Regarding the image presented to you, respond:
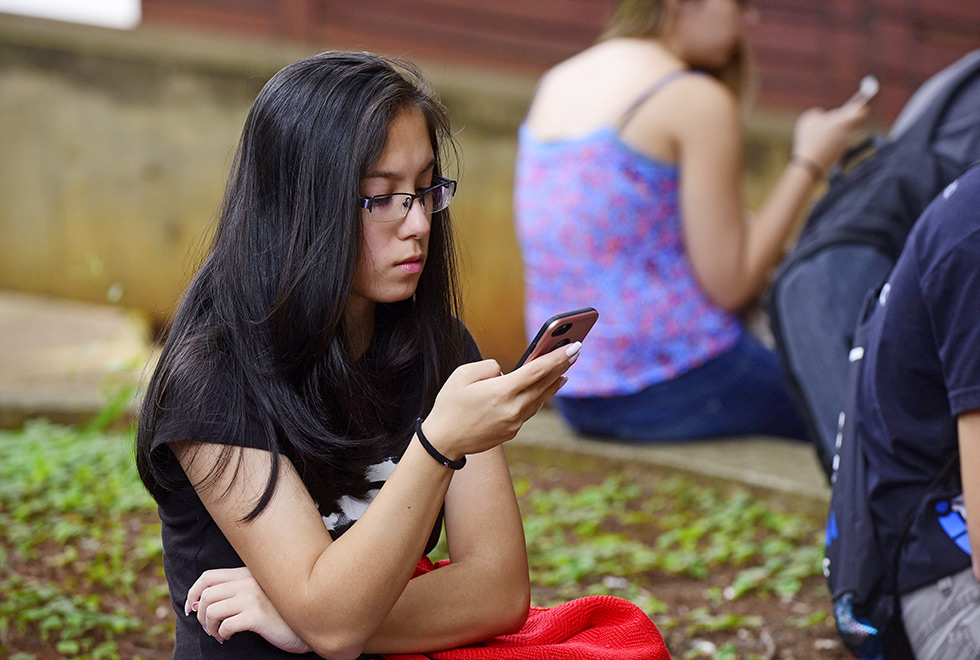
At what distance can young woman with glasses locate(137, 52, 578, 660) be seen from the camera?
1.45 m

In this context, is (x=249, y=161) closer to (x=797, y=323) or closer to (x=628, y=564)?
(x=797, y=323)

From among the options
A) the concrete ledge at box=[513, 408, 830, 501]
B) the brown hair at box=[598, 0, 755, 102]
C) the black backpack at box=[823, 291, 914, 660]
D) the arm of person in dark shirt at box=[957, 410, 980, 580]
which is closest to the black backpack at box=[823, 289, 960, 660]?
the black backpack at box=[823, 291, 914, 660]

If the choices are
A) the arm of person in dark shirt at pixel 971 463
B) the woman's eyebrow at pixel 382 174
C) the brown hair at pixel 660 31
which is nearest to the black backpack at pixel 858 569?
the arm of person in dark shirt at pixel 971 463

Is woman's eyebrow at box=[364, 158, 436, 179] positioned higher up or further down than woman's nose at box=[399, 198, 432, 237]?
higher up

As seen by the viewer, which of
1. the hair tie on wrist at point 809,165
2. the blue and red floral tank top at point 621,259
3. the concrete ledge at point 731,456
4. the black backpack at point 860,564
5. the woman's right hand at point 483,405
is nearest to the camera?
the woman's right hand at point 483,405

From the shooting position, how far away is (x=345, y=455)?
5.35 feet

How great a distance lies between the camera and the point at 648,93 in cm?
331

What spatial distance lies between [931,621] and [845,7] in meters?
5.92

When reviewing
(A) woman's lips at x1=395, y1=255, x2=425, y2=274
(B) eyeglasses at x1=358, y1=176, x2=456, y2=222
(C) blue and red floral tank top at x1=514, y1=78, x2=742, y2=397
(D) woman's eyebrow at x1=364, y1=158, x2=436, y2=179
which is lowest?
(C) blue and red floral tank top at x1=514, y1=78, x2=742, y2=397

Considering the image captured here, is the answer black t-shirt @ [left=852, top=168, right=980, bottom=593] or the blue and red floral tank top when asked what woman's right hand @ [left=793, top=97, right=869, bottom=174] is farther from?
black t-shirt @ [left=852, top=168, right=980, bottom=593]

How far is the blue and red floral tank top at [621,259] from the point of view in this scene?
11.0 ft

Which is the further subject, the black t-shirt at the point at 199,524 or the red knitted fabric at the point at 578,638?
the red knitted fabric at the point at 578,638

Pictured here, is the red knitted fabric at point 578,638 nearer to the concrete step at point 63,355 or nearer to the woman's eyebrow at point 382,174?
the woman's eyebrow at point 382,174

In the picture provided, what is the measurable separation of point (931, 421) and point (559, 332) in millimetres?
730
